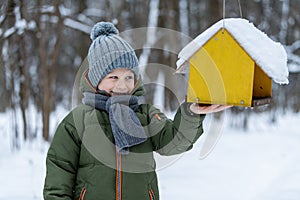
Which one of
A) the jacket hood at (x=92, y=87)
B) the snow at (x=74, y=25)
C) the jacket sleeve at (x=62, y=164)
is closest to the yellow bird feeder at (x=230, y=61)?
the jacket hood at (x=92, y=87)

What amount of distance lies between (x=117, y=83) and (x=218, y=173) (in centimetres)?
415

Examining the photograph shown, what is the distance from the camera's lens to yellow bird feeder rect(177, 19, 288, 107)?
189cm

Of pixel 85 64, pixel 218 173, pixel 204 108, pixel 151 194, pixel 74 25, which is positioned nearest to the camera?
pixel 204 108

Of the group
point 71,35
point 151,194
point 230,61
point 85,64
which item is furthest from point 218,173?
point 71,35

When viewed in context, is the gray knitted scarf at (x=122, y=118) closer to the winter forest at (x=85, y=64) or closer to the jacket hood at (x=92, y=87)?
the jacket hood at (x=92, y=87)

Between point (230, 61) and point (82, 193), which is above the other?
point (230, 61)

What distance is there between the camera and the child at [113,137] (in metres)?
1.89

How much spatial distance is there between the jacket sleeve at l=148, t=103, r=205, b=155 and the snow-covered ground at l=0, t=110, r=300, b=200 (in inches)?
109

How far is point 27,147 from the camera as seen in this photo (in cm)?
707

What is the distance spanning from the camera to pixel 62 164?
6.26 feet

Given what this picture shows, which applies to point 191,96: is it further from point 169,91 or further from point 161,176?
point 169,91

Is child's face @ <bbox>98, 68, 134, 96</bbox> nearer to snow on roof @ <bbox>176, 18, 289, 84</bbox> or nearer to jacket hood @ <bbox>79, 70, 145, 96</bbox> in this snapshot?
jacket hood @ <bbox>79, 70, 145, 96</bbox>

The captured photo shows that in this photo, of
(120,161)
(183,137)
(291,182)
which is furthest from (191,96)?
(291,182)

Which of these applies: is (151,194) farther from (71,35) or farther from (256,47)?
(71,35)
